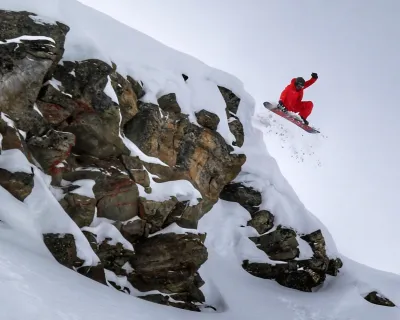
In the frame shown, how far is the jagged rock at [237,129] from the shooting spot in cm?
1654

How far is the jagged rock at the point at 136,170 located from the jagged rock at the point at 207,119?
12.0 feet

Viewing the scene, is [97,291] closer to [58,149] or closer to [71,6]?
[58,149]

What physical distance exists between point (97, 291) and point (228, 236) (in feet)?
31.5

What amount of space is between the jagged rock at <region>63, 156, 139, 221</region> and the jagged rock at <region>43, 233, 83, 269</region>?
2.29 meters

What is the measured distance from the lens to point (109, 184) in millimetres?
10523

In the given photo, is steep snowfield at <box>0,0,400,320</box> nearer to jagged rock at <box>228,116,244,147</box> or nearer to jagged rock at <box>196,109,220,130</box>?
jagged rock at <box>196,109,220,130</box>

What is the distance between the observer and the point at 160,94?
13070 mm

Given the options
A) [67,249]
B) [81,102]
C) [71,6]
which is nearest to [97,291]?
[67,249]

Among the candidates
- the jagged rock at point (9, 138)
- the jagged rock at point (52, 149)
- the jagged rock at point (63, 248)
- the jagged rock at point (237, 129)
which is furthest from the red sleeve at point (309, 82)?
the jagged rock at point (63, 248)

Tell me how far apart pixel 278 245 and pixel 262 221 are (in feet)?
3.77

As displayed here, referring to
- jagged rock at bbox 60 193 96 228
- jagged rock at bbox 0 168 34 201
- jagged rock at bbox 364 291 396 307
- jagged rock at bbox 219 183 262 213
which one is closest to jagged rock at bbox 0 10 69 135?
jagged rock at bbox 0 168 34 201

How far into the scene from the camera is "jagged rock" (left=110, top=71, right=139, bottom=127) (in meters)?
11.5

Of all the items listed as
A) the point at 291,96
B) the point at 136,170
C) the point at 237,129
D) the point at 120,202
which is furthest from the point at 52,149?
the point at 291,96

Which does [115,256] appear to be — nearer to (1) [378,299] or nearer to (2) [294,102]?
(2) [294,102]
